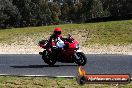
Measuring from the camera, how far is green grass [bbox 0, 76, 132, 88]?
1023cm

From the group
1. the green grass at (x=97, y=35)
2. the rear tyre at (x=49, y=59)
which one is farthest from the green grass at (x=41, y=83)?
the green grass at (x=97, y=35)

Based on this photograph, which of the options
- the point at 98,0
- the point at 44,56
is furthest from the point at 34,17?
the point at 44,56

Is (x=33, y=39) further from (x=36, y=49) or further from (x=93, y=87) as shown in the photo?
(x=93, y=87)

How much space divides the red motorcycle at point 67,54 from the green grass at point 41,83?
414 centimetres

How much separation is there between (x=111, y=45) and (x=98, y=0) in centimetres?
9372

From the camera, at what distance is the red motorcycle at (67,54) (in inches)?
615

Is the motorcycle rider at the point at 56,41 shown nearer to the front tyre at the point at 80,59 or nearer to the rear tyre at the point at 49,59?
the rear tyre at the point at 49,59

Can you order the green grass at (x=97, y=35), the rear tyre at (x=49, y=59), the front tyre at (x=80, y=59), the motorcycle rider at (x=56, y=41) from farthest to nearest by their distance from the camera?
the green grass at (x=97, y=35), the rear tyre at (x=49, y=59), the motorcycle rider at (x=56, y=41), the front tyre at (x=80, y=59)

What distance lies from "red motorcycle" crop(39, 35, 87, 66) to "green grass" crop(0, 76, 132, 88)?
13.6 ft

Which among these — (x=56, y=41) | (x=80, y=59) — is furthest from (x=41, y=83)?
(x=56, y=41)

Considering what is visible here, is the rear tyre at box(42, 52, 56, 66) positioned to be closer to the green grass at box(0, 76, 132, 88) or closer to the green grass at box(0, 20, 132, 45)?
the green grass at box(0, 76, 132, 88)

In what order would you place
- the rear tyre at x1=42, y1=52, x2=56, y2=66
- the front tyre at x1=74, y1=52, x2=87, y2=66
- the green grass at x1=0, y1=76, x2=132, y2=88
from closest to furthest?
the green grass at x1=0, y1=76, x2=132, y2=88
the front tyre at x1=74, y1=52, x2=87, y2=66
the rear tyre at x1=42, y1=52, x2=56, y2=66

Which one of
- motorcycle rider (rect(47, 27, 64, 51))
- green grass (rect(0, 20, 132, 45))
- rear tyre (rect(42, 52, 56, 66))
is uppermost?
motorcycle rider (rect(47, 27, 64, 51))

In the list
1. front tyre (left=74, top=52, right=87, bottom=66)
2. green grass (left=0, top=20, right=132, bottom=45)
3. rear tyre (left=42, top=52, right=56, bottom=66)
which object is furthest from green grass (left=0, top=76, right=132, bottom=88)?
green grass (left=0, top=20, right=132, bottom=45)
